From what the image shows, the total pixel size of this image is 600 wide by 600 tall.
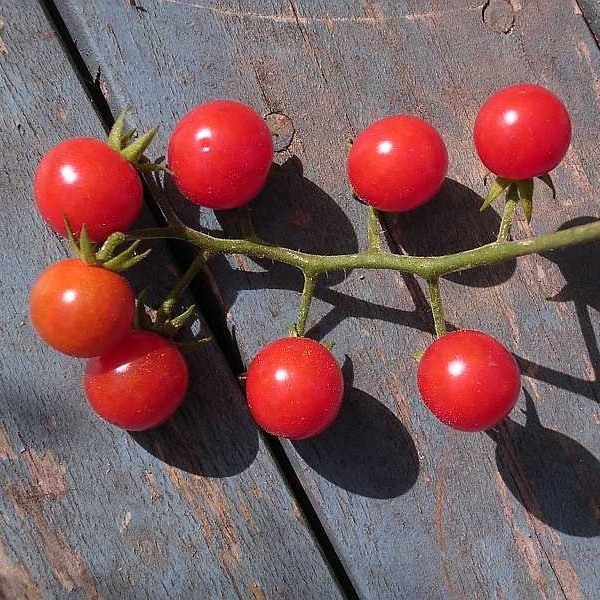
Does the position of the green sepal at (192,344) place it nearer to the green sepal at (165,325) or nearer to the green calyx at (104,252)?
the green sepal at (165,325)

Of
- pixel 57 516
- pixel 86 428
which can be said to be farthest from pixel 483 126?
pixel 57 516

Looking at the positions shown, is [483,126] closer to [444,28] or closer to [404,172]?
[404,172]

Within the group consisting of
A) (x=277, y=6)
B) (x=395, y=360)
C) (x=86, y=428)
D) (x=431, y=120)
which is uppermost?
(x=277, y=6)

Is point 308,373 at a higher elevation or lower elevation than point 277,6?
lower

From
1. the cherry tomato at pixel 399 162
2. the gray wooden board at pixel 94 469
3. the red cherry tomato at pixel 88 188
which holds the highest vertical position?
the red cherry tomato at pixel 88 188

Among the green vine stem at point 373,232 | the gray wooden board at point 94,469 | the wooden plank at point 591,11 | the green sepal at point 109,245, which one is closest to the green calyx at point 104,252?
the green sepal at point 109,245

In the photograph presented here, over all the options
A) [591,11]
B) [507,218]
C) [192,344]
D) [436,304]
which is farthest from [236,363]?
[591,11]
